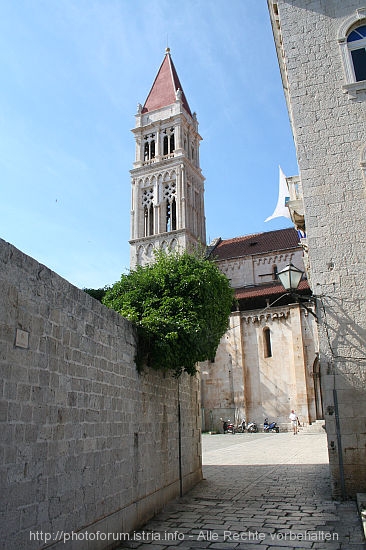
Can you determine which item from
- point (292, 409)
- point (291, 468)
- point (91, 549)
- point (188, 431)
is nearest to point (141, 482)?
point (91, 549)

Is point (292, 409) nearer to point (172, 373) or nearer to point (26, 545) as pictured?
point (172, 373)

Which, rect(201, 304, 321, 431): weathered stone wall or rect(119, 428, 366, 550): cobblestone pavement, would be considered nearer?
rect(119, 428, 366, 550): cobblestone pavement

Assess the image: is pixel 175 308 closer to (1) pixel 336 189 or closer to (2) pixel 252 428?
(1) pixel 336 189

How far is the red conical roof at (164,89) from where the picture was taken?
158 feet

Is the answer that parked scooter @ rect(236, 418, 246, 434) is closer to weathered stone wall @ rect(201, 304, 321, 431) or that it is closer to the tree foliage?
weathered stone wall @ rect(201, 304, 321, 431)

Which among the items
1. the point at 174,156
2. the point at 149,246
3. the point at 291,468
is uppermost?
the point at 174,156

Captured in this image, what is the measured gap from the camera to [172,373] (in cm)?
968

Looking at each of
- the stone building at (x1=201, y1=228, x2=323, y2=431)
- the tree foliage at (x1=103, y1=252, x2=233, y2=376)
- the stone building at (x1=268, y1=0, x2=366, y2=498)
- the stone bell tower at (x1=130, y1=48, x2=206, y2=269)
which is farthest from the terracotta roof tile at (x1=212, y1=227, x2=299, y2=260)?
the tree foliage at (x1=103, y1=252, x2=233, y2=376)

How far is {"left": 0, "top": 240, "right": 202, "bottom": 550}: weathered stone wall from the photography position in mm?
4262

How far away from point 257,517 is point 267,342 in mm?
28674

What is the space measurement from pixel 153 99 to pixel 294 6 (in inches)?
1586

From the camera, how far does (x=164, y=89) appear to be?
162 ft

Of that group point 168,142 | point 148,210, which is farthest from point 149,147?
point 148,210

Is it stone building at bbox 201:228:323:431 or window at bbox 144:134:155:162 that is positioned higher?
window at bbox 144:134:155:162
